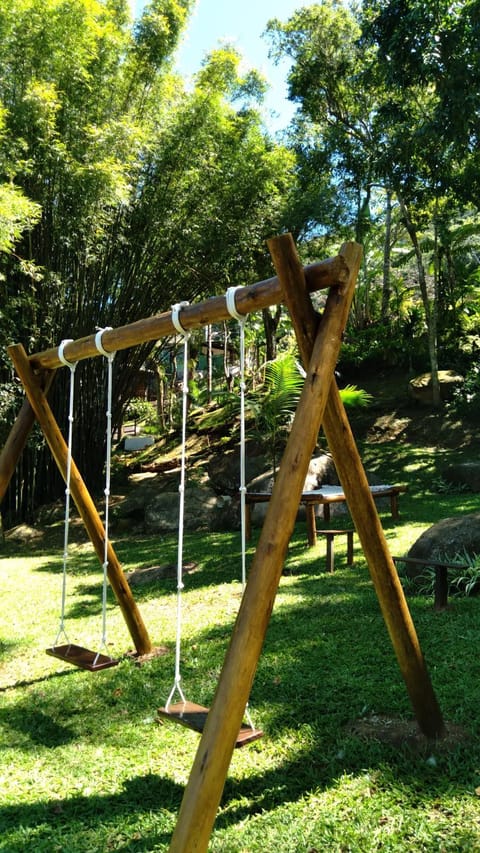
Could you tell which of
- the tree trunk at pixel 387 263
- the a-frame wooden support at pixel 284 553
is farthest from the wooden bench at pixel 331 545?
the tree trunk at pixel 387 263

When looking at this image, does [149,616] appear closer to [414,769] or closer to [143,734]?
[143,734]

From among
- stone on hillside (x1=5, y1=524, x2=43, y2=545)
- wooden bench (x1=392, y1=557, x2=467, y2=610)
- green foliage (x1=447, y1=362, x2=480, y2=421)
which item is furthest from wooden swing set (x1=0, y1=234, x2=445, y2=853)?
green foliage (x1=447, y1=362, x2=480, y2=421)

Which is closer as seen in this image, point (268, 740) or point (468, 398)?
point (268, 740)

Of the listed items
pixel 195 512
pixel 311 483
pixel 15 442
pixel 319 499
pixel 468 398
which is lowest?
pixel 195 512

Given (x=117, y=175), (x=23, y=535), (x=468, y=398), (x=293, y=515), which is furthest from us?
(x=468, y=398)

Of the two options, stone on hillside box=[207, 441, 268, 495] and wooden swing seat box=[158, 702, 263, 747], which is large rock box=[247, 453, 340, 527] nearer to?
stone on hillside box=[207, 441, 268, 495]

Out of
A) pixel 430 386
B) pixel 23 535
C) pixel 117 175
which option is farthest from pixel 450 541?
pixel 430 386

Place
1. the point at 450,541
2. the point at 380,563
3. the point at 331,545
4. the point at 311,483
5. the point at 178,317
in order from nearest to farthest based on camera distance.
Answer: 1. the point at 380,563
2. the point at 178,317
3. the point at 450,541
4. the point at 331,545
5. the point at 311,483

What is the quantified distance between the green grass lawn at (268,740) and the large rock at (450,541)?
0.40m

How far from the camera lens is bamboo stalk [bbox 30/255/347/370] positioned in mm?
2316

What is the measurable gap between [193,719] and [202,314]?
1.64 meters

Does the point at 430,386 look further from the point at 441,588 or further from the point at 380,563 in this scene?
the point at 380,563

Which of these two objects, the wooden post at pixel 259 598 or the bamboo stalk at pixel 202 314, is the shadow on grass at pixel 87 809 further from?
the bamboo stalk at pixel 202 314

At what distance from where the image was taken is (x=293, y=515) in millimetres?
2049
